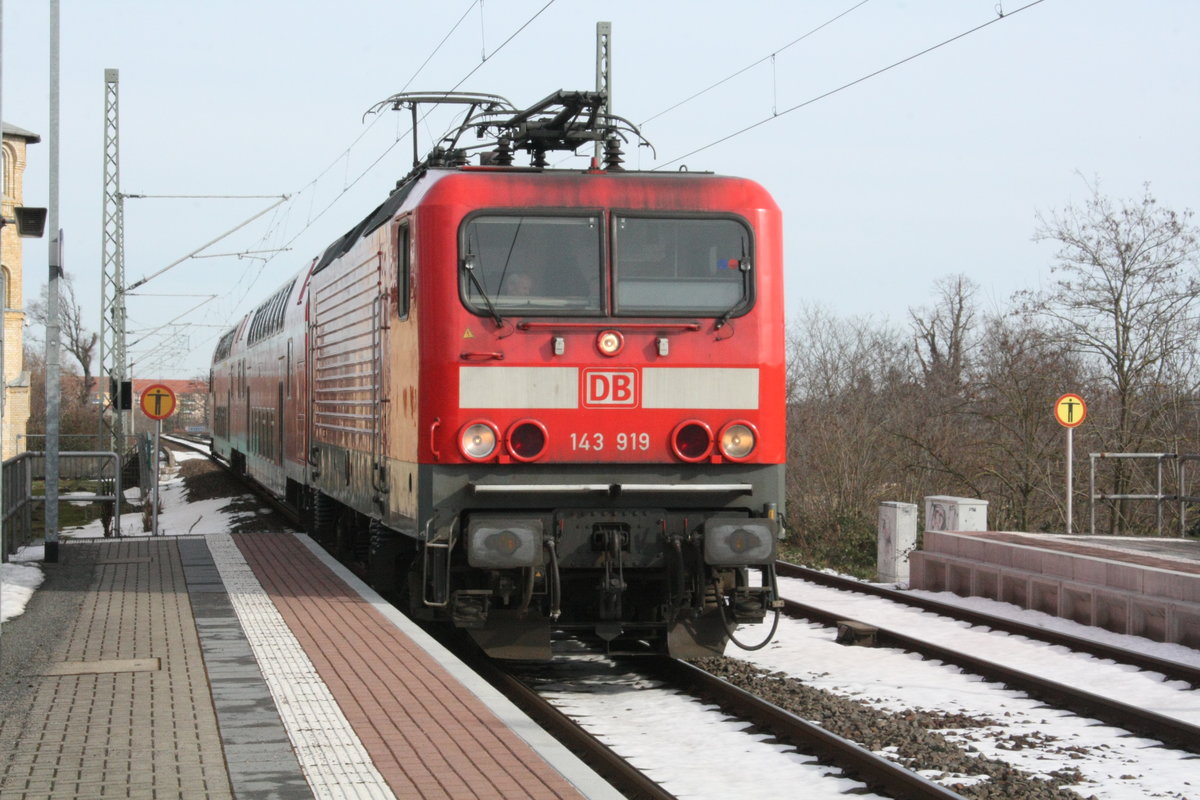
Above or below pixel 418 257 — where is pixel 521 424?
below

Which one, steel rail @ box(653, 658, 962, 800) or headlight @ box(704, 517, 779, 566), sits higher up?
headlight @ box(704, 517, 779, 566)

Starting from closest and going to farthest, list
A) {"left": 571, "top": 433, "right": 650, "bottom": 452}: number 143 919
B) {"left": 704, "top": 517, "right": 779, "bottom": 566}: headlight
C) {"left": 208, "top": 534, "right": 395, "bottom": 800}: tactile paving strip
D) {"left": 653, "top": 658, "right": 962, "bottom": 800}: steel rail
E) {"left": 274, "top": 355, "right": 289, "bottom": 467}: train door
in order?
{"left": 208, "top": 534, "right": 395, "bottom": 800}: tactile paving strip < {"left": 653, "top": 658, "right": 962, "bottom": 800}: steel rail < {"left": 704, "top": 517, "right": 779, "bottom": 566}: headlight < {"left": 571, "top": 433, "right": 650, "bottom": 452}: number 143 919 < {"left": 274, "top": 355, "right": 289, "bottom": 467}: train door

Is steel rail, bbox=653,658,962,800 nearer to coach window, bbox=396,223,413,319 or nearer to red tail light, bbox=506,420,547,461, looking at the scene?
red tail light, bbox=506,420,547,461

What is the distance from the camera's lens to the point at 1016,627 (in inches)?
448

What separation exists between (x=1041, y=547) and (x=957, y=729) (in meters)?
5.70

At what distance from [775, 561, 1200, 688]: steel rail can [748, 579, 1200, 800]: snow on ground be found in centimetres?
10

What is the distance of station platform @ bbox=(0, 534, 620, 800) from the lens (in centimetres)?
552

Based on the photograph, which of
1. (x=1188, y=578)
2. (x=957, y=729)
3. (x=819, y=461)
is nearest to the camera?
(x=957, y=729)

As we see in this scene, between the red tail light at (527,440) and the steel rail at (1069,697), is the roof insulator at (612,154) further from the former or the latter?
the steel rail at (1069,697)

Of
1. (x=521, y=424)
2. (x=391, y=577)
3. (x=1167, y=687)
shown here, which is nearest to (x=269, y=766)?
(x=521, y=424)

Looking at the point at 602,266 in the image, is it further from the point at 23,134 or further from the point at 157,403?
the point at 23,134

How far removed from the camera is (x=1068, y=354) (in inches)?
922

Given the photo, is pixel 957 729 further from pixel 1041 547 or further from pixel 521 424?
pixel 1041 547

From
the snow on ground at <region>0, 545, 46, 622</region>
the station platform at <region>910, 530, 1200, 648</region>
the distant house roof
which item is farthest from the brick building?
the station platform at <region>910, 530, 1200, 648</region>
